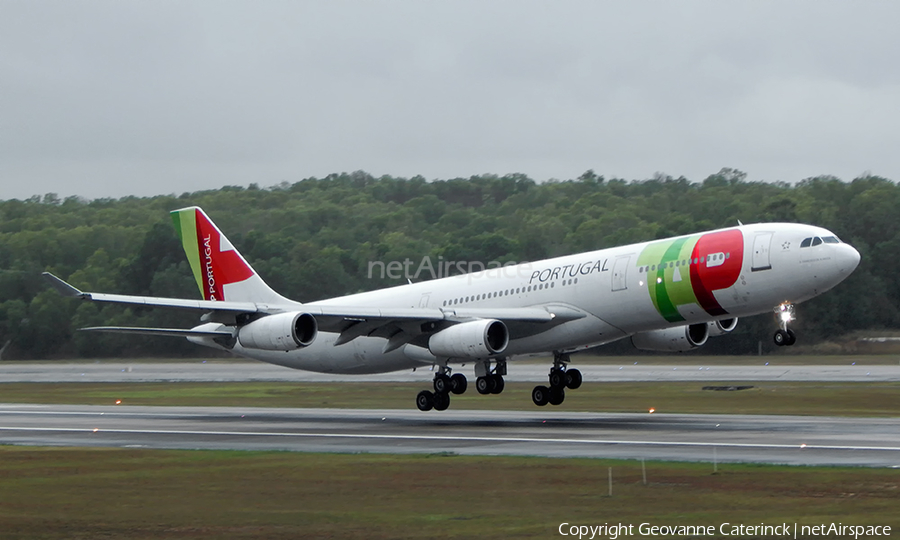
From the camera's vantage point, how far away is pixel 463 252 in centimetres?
10300

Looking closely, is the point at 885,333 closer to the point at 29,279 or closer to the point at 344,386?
the point at 344,386

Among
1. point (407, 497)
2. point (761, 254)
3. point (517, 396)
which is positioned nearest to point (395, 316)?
point (761, 254)

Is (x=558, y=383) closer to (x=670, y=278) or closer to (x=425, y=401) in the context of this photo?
(x=425, y=401)

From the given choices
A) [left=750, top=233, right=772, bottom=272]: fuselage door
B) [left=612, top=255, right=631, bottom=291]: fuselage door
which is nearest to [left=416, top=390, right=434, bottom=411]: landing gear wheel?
[left=612, top=255, right=631, bottom=291]: fuselage door

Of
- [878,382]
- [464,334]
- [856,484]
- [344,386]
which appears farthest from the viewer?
[344,386]

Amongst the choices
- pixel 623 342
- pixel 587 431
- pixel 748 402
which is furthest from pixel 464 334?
pixel 623 342

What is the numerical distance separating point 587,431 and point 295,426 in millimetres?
9860

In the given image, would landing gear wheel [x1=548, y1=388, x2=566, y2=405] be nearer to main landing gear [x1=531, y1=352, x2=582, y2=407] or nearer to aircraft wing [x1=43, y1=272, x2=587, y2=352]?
main landing gear [x1=531, y1=352, x2=582, y2=407]

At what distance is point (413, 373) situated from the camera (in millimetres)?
66812

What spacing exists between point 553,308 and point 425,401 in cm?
595

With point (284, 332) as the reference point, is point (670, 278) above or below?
above

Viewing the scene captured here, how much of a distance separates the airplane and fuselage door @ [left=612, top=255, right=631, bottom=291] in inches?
1.6

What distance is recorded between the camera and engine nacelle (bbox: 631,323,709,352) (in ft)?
137

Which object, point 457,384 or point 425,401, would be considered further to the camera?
point 425,401
